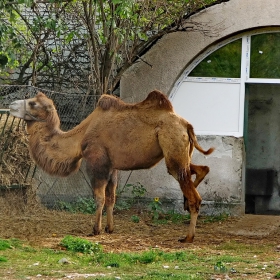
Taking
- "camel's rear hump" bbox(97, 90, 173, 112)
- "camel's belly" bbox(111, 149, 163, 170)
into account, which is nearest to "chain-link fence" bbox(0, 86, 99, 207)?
"camel's rear hump" bbox(97, 90, 173, 112)

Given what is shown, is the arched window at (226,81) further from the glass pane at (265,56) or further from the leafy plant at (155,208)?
the leafy plant at (155,208)

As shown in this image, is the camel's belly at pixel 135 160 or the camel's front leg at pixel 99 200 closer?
the camel's belly at pixel 135 160

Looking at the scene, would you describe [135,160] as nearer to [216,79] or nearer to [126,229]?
[126,229]

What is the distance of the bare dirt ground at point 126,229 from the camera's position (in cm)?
968

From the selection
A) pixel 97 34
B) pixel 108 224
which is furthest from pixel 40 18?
pixel 108 224

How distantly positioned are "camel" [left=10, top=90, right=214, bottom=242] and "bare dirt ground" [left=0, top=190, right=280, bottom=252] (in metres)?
0.41

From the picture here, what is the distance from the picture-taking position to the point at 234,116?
495 inches

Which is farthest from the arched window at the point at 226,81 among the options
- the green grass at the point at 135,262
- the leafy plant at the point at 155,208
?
the green grass at the point at 135,262

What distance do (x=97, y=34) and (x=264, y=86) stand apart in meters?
4.65

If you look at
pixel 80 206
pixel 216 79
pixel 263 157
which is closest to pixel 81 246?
pixel 80 206

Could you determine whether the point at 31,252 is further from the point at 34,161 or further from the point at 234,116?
the point at 234,116

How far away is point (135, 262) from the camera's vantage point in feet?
26.6

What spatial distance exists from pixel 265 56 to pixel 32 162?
4252mm

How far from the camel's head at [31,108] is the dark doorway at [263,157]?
655 centimetres
